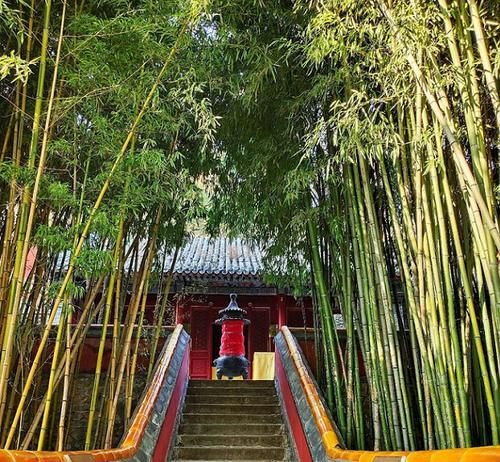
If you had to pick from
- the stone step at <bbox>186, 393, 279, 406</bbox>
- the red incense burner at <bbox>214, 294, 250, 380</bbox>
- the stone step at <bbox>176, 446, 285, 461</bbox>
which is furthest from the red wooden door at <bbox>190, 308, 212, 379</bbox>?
the stone step at <bbox>176, 446, 285, 461</bbox>

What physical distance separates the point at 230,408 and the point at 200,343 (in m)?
3.40

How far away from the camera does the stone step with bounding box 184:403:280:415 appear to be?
15.1 ft

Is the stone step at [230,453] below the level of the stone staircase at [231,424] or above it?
below

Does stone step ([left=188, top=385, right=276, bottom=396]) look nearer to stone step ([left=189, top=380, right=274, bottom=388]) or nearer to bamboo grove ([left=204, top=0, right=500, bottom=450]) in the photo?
stone step ([left=189, top=380, right=274, bottom=388])

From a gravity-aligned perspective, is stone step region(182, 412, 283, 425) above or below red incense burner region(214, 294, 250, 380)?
below

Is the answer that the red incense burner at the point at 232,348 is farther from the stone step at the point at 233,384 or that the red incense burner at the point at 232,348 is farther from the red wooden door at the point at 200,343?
the red wooden door at the point at 200,343

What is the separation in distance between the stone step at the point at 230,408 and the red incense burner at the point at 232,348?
112 cm

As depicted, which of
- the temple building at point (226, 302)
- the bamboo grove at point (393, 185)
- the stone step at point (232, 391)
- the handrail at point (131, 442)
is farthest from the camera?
the temple building at point (226, 302)

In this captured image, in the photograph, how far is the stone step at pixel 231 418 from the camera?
441 cm

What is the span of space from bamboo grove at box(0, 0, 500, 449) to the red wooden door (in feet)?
13.9

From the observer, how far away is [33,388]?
11.2 feet

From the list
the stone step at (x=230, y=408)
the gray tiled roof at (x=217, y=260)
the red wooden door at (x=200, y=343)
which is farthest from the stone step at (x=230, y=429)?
the red wooden door at (x=200, y=343)

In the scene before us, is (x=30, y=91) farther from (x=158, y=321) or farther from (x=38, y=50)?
(x=158, y=321)

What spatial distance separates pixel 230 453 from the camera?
12.8 feet
